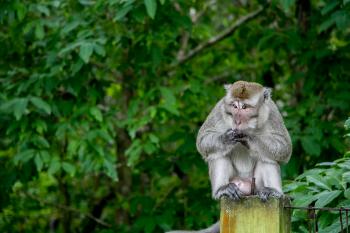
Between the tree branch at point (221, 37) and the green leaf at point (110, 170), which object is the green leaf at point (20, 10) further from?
the tree branch at point (221, 37)

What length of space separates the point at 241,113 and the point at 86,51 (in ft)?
6.73

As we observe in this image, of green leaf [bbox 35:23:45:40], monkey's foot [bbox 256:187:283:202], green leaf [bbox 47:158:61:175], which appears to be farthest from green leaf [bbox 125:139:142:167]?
monkey's foot [bbox 256:187:283:202]

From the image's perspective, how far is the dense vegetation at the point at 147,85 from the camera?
6410mm

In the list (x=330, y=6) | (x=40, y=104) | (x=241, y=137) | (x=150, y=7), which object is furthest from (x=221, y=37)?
(x=241, y=137)

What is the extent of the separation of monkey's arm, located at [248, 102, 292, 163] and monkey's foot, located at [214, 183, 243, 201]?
37cm

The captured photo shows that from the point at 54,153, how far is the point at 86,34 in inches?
48.5

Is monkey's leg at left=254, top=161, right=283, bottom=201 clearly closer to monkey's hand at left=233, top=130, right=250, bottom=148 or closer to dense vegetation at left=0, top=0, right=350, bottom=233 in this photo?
monkey's hand at left=233, top=130, right=250, bottom=148

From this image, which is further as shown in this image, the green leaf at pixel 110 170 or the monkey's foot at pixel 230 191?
the green leaf at pixel 110 170

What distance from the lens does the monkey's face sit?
432cm

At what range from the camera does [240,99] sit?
435cm

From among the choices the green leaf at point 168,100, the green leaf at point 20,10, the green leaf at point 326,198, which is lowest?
the green leaf at point 326,198

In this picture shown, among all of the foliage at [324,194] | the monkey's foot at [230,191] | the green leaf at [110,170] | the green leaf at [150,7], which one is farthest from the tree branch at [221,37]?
the monkey's foot at [230,191]

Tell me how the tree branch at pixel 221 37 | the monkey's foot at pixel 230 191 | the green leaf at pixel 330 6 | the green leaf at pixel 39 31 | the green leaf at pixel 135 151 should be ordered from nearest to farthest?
1. the monkey's foot at pixel 230 191
2. the green leaf at pixel 330 6
3. the green leaf at pixel 39 31
4. the green leaf at pixel 135 151
5. the tree branch at pixel 221 37

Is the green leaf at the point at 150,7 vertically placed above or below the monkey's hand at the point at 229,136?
above
